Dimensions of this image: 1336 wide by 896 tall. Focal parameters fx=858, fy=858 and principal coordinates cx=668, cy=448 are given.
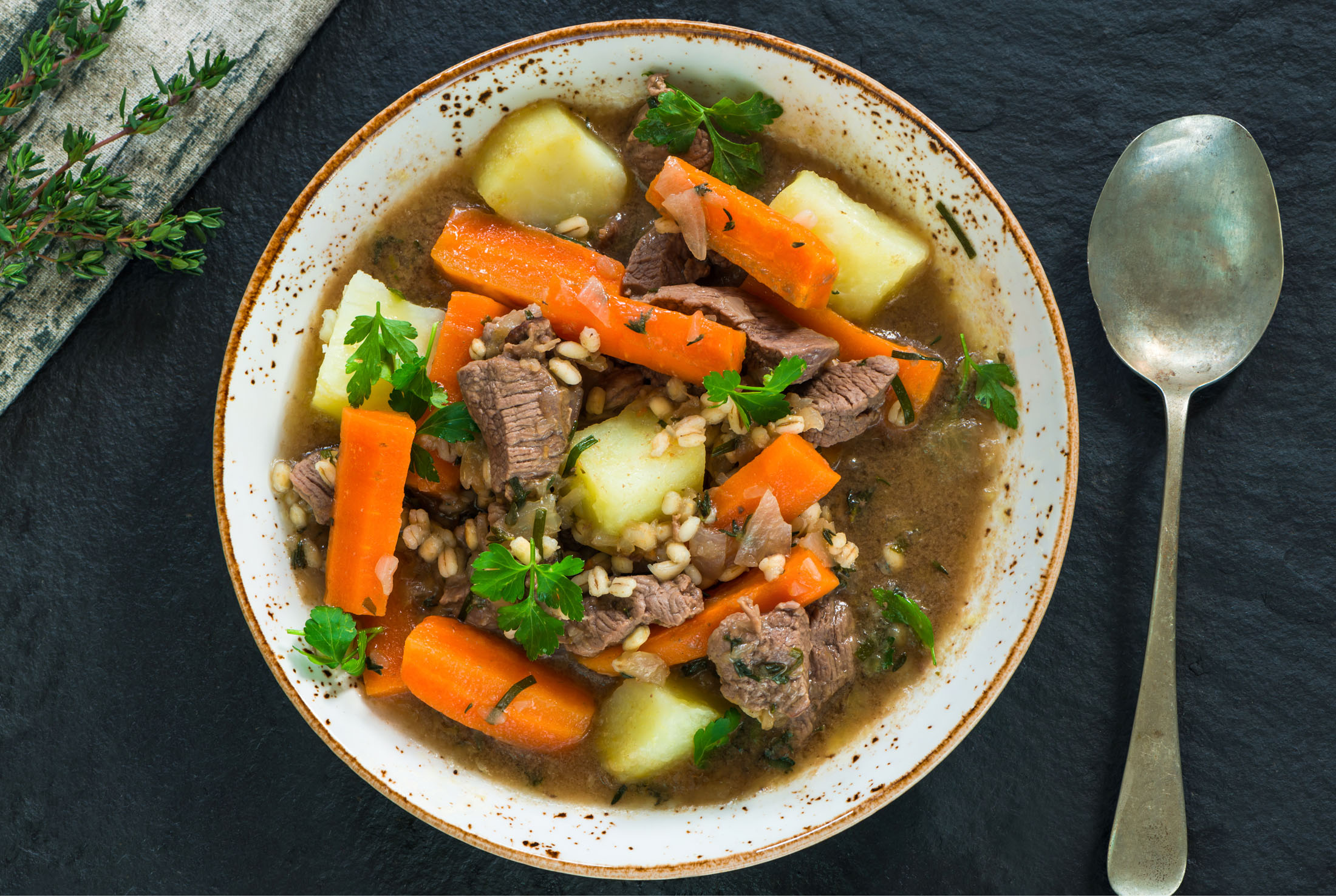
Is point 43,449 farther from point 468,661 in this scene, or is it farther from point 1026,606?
point 1026,606

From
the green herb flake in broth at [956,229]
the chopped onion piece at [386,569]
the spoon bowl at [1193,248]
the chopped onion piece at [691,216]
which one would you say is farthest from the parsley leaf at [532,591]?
the spoon bowl at [1193,248]

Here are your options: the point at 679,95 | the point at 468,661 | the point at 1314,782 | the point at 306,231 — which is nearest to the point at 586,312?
the point at 679,95

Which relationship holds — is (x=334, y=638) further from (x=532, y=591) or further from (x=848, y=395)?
(x=848, y=395)

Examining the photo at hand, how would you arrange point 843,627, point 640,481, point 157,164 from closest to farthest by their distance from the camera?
point 640,481, point 843,627, point 157,164

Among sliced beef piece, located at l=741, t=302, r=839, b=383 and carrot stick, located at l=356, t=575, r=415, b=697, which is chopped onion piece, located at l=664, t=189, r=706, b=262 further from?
carrot stick, located at l=356, t=575, r=415, b=697

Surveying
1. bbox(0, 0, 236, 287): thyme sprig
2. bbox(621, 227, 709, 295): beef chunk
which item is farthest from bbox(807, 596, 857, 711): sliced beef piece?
bbox(0, 0, 236, 287): thyme sprig

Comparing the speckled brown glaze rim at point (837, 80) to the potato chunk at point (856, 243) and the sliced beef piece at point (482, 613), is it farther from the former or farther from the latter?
the sliced beef piece at point (482, 613)
